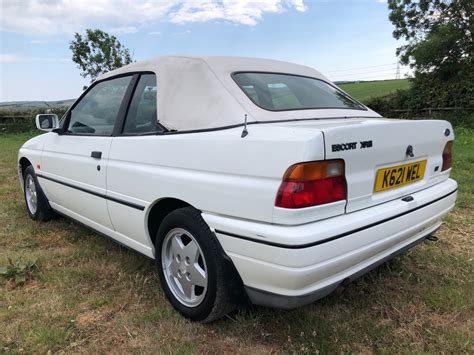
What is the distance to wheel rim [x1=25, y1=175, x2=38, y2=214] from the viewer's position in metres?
4.57

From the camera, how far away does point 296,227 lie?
187cm

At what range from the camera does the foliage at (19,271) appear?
124 inches

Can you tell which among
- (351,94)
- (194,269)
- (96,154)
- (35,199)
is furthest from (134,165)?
(351,94)

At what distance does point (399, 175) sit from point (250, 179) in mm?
939

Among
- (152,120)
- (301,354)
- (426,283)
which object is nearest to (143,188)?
(152,120)

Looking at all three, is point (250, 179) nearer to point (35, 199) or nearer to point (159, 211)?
point (159, 211)

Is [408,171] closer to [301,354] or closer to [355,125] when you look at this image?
[355,125]

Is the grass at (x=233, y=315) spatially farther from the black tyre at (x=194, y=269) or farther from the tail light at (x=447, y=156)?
the tail light at (x=447, y=156)

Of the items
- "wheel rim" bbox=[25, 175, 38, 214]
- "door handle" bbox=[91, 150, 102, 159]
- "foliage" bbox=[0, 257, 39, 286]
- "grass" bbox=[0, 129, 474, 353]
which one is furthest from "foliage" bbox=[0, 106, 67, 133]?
"grass" bbox=[0, 129, 474, 353]

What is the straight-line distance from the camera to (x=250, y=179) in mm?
1992

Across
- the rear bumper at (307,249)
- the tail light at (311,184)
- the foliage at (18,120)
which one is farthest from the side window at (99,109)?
the foliage at (18,120)

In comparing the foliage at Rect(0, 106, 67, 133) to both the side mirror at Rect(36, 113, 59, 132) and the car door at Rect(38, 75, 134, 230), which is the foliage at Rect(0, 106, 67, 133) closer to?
the side mirror at Rect(36, 113, 59, 132)

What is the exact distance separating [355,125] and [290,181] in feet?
1.59

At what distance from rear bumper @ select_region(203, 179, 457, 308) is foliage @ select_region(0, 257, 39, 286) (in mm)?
1841
